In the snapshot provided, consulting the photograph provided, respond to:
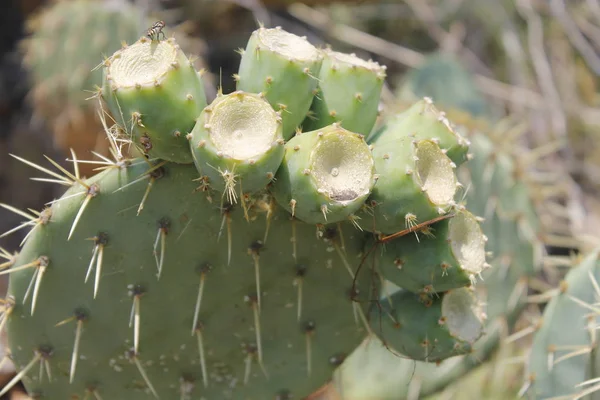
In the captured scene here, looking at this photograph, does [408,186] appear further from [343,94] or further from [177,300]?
[177,300]

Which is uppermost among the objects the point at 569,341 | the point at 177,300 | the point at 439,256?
the point at 439,256

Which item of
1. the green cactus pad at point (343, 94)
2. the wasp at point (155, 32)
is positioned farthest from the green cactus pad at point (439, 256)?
the wasp at point (155, 32)

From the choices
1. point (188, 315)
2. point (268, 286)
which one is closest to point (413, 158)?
point (268, 286)

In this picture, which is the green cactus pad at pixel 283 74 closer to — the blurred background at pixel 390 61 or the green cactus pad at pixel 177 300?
the green cactus pad at pixel 177 300

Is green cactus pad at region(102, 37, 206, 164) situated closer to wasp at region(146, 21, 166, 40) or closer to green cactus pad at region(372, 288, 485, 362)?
wasp at region(146, 21, 166, 40)

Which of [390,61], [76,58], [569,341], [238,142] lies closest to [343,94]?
[238,142]

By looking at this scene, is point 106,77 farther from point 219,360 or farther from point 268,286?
point 219,360
